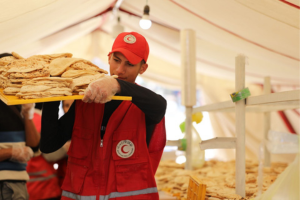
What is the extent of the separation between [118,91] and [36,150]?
1.36 metres

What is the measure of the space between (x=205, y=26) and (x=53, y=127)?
182 centimetres

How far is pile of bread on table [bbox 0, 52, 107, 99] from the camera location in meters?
1.21

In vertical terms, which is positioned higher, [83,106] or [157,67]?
[157,67]

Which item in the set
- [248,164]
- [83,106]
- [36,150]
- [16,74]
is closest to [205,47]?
[248,164]

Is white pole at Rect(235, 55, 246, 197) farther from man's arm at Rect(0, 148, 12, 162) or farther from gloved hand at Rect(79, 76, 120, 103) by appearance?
man's arm at Rect(0, 148, 12, 162)

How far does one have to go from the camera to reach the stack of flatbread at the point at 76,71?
1269 millimetres

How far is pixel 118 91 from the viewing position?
3.97ft

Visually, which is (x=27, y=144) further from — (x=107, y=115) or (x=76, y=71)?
(x=76, y=71)

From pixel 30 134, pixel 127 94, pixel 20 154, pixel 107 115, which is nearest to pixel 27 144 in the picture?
pixel 30 134

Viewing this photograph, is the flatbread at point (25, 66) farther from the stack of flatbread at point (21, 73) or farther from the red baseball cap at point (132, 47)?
the red baseball cap at point (132, 47)

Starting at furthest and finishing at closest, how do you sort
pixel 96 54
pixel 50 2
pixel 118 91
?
pixel 96 54 → pixel 50 2 → pixel 118 91

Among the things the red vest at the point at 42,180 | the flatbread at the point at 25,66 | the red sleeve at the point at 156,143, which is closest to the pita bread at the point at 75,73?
the flatbread at the point at 25,66

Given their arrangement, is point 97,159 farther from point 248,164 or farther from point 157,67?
point 157,67

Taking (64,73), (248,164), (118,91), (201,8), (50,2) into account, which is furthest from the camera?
(248,164)
